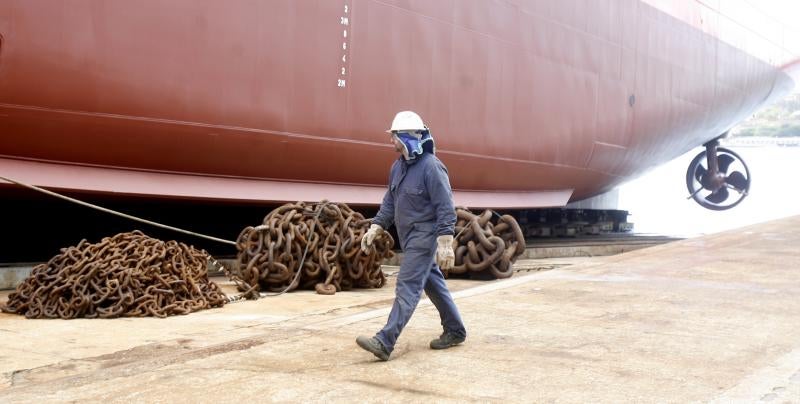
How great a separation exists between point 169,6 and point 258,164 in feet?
6.51

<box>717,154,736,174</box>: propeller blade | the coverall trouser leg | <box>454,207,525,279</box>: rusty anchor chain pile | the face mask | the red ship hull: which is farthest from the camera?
<box>717,154,736,174</box>: propeller blade

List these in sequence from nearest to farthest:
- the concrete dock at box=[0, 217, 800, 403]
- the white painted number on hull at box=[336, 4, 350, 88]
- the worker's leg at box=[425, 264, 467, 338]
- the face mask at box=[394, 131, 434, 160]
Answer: the concrete dock at box=[0, 217, 800, 403] → the face mask at box=[394, 131, 434, 160] → the worker's leg at box=[425, 264, 467, 338] → the white painted number on hull at box=[336, 4, 350, 88]

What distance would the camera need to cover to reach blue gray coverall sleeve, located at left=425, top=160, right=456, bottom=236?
4586 millimetres

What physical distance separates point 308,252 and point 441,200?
3.29 meters

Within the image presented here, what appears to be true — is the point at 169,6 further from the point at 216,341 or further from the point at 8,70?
the point at 216,341

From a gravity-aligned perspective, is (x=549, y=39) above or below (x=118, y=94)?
above

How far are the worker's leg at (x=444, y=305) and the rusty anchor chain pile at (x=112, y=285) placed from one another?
225cm

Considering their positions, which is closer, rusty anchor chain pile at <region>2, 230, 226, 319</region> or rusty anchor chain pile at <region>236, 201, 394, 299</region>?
rusty anchor chain pile at <region>2, 230, 226, 319</region>

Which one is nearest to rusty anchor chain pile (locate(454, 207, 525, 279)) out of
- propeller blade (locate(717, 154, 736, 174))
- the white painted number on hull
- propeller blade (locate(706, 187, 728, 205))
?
the white painted number on hull

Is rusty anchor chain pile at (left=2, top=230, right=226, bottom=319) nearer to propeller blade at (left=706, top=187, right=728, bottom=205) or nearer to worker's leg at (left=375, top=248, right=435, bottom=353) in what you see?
worker's leg at (left=375, top=248, right=435, bottom=353)

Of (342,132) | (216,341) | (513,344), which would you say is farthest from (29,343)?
(342,132)

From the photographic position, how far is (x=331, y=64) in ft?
31.8

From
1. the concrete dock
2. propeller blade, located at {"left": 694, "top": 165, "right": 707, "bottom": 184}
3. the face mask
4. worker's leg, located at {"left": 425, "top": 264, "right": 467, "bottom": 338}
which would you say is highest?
the face mask

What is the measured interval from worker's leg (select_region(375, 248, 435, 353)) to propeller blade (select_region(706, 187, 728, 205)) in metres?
19.8
